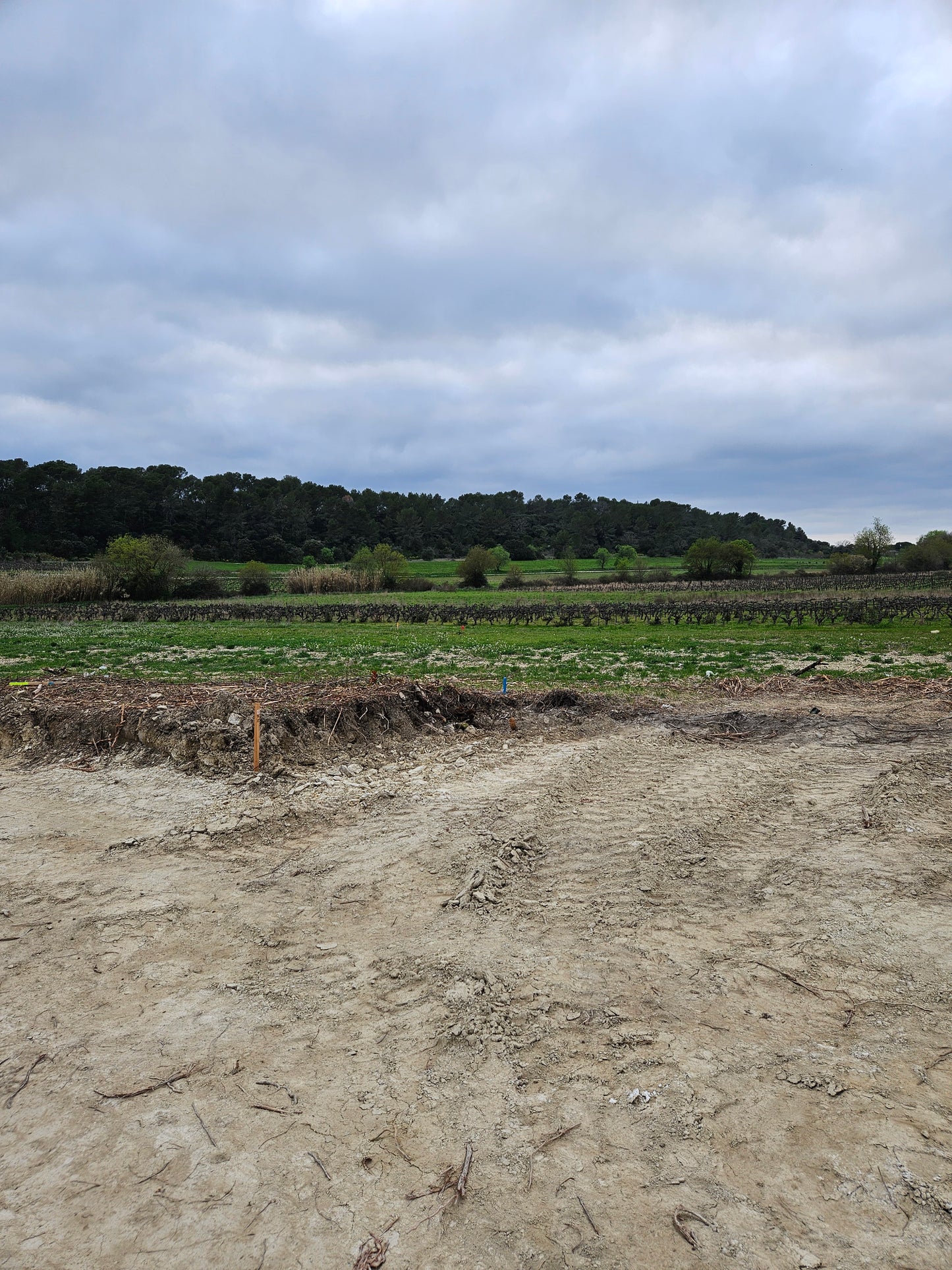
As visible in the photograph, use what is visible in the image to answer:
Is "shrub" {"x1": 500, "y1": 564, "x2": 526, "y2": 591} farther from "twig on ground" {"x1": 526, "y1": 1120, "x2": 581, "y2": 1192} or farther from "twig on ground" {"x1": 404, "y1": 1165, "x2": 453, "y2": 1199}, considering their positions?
"twig on ground" {"x1": 404, "y1": 1165, "x2": 453, "y2": 1199}

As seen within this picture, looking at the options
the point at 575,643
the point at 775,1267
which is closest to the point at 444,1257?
the point at 775,1267

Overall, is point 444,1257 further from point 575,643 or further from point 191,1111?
point 575,643

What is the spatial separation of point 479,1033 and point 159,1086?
1.82m

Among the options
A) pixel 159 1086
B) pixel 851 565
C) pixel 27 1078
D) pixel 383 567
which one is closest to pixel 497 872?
pixel 159 1086

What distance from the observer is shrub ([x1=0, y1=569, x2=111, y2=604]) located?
47.2 meters

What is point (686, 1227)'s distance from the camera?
285 centimetres

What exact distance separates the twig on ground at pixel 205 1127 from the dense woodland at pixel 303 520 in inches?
4238

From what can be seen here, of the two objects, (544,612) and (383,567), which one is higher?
(383,567)

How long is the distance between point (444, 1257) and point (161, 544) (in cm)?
6066

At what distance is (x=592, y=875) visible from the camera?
6.09 metres

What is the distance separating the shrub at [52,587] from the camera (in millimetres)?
47188

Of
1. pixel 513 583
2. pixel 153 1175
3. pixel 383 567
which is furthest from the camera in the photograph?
pixel 513 583

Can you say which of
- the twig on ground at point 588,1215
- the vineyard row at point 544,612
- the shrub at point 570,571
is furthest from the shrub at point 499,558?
the twig on ground at point 588,1215

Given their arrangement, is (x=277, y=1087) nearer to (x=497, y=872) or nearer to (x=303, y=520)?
(x=497, y=872)
